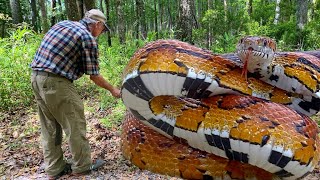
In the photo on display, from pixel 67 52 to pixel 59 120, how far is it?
2.60 feet

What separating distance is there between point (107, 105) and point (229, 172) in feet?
11.1

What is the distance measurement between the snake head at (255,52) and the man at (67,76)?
5.19 feet

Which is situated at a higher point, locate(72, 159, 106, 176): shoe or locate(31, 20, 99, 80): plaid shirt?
locate(31, 20, 99, 80): plaid shirt

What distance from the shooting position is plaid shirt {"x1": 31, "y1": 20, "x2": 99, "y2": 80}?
363 cm

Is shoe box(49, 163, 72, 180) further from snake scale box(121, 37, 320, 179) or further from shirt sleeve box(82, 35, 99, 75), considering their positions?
shirt sleeve box(82, 35, 99, 75)

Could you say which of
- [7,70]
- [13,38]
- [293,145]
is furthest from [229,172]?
[13,38]

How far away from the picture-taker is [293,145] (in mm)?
2822

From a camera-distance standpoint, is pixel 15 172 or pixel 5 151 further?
pixel 5 151

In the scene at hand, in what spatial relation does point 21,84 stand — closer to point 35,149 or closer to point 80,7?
point 35,149

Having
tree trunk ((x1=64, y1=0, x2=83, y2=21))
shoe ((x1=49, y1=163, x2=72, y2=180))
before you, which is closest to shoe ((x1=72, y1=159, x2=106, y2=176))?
shoe ((x1=49, y1=163, x2=72, y2=180))

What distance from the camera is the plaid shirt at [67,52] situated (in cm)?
363

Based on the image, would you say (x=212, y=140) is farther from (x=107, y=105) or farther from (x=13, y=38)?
(x=13, y=38)

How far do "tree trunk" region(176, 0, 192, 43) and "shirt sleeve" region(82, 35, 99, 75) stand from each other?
587 cm

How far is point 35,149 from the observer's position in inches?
185
